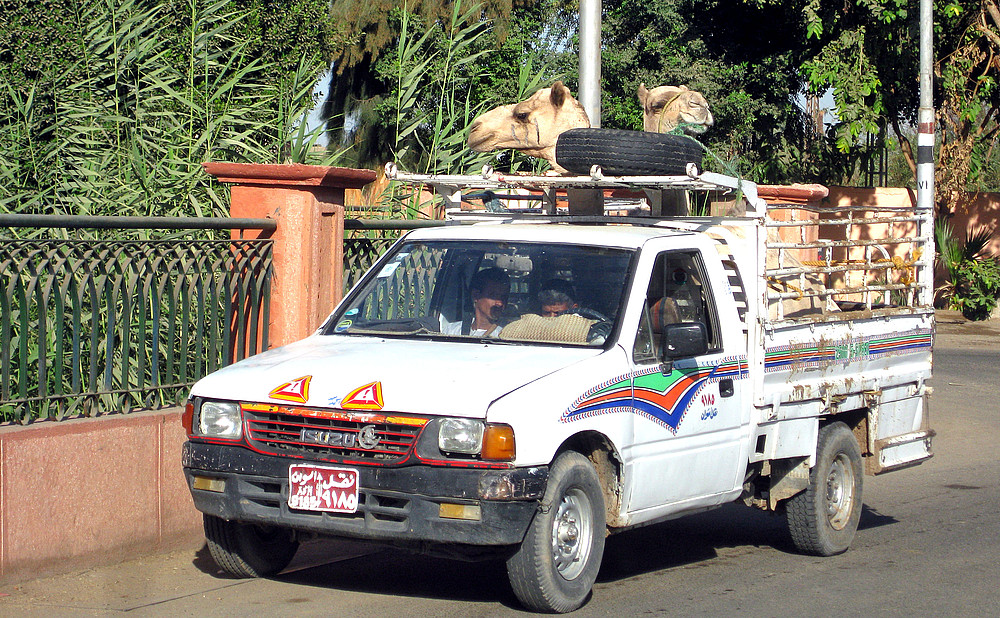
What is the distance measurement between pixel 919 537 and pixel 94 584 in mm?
5237

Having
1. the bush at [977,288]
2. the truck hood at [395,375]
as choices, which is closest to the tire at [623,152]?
the truck hood at [395,375]

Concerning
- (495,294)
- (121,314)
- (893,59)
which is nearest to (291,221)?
(121,314)

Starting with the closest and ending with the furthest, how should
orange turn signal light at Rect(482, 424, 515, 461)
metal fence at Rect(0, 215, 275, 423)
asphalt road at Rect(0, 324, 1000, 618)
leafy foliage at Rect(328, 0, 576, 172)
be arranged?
orange turn signal light at Rect(482, 424, 515, 461) < asphalt road at Rect(0, 324, 1000, 618) < metal fence at Rect(0, 215, 275, 423) < leafy foliage at Rect(328, 0, 576, 172)

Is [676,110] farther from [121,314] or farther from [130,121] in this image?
[121,314]

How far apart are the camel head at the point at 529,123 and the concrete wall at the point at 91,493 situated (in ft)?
10.9

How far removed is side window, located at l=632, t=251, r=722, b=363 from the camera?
21.1 feet

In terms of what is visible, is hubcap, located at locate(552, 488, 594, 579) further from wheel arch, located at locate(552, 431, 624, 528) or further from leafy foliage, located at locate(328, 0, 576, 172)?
leafy foliage, located at locate(328, 0, 576, 172)

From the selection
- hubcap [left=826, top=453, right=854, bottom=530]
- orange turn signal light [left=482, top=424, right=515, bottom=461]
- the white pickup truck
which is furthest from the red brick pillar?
hubcap [left=826, top=453, right=854, bottom=530]

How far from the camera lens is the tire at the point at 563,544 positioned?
5.47 metres

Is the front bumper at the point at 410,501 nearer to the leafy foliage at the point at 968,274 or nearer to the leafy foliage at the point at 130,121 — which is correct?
the leafy foliage at the point at 130,121

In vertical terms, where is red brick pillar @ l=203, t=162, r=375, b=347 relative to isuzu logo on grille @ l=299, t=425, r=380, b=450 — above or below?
above

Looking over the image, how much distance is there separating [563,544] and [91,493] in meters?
2.62

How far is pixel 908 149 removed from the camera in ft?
80.6

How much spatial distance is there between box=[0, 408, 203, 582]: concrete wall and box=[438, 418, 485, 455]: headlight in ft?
7.65
